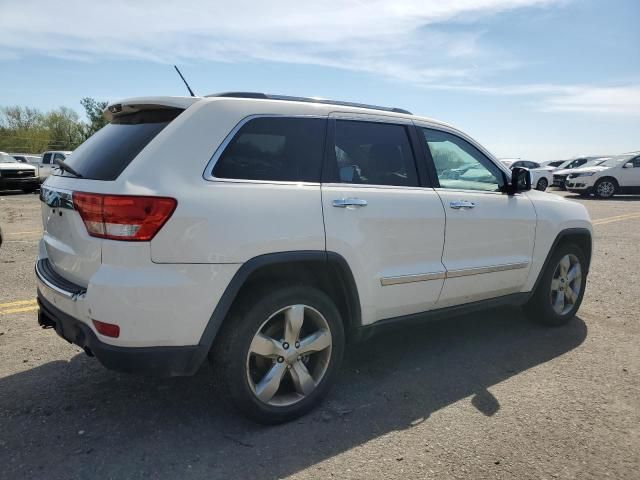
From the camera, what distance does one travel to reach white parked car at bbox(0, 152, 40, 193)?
19.3 meters

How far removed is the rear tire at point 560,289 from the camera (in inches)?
185

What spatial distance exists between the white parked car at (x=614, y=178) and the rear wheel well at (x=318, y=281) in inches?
821

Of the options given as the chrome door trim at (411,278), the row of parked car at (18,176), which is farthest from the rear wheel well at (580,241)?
the row of parked car at (18,176)

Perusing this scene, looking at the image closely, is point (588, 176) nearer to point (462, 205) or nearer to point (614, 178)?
point (614, 178)

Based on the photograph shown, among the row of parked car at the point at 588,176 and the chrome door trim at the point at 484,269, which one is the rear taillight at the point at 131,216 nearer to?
the chrome door trim at the point at 484,269

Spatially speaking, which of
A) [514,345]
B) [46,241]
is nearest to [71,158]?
[46,241]

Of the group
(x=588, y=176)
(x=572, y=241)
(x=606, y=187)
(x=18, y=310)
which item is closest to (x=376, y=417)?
(x=572, y=241)

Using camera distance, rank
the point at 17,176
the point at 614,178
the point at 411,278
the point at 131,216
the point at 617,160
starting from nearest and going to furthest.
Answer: the point at 131,216
the point at 411,278
the point at 17,176
the point at 614,178
the point at 617,160

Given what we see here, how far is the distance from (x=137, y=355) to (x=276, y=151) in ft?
4.45

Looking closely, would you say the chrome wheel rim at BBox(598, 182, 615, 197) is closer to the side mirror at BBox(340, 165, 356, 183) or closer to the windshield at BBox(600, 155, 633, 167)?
the windshield at BBox(600, 155, 633, 167)

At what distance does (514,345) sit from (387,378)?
1.37 meters

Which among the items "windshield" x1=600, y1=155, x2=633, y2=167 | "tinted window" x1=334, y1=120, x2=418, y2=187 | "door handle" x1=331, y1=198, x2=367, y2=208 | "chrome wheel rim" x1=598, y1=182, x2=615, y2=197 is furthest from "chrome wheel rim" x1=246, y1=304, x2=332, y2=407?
"windshield" x1=600, y1=155, x2=633, y2=167

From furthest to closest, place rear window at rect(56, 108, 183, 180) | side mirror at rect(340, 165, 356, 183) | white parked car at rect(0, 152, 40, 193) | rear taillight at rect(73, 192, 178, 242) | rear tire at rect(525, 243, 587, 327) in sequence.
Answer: white parked car at rect(0, 152, 40, 193) → rear tire at rect(525, 243, 587, 327) → side mirror at rect(340, 165, 356, 183) → rear window at rect(56, 108, 183, 180) → rear taillight at rect(73, 192, 178, 242)

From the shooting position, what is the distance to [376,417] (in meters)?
3.14
